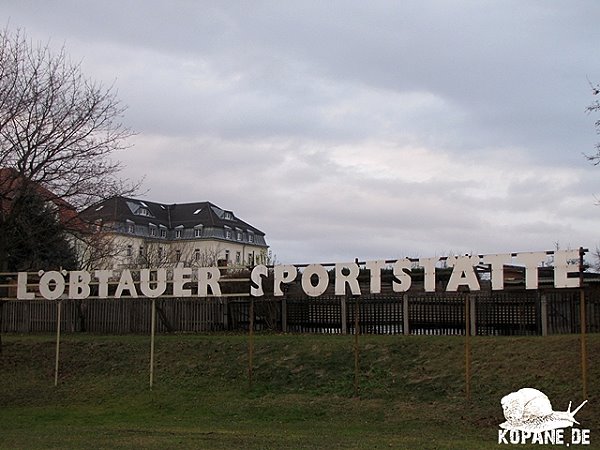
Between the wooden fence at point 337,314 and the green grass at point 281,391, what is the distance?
2167 mm

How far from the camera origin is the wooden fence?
25.6m

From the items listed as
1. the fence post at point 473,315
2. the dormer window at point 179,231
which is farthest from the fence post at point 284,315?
the dormer window at point 179,231

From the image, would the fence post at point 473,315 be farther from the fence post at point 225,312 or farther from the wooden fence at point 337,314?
the fence post at point 225,312

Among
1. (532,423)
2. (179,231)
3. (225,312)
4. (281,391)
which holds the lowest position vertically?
(281,391)

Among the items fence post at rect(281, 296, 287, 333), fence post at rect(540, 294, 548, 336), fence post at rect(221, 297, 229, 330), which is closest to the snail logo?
fence post at rect(540, 294, 548, 336)

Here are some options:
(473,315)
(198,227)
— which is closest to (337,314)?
(473,315)

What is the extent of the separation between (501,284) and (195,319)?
1477cm

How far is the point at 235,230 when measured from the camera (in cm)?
9788

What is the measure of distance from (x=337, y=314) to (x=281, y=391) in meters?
7.51

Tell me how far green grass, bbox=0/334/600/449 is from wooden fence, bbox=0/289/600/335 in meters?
2.17

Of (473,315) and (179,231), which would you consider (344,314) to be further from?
(179,231)

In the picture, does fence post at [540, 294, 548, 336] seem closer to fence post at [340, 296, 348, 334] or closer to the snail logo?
fence post at [340, 296, 348, 334]

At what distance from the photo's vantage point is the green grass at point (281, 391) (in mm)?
17172

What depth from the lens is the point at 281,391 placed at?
75.4ft
